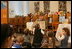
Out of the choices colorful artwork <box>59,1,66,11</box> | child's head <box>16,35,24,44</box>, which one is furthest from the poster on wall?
colorful artwork <box>59,1,66,11</box>

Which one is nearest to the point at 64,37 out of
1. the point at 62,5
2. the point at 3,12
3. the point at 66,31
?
the point at 66,31

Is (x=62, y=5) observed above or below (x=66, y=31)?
above

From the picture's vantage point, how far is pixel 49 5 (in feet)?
2.41

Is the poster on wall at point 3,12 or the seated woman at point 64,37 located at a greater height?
the poster on wall at point 3,12

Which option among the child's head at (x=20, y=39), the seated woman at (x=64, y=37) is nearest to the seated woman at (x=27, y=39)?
the child's head at (x=20, y=39)

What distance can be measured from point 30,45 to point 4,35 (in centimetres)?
12

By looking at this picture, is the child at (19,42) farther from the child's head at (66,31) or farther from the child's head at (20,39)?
the child's head at (66,31)

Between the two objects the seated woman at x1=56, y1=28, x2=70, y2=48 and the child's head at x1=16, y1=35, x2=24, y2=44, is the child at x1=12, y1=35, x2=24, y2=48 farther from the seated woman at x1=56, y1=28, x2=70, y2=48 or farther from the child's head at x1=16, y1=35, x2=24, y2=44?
the seated woman at x1=56, y1=28, x2=70, y2=48

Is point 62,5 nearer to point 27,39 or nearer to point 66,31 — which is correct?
point 66,31

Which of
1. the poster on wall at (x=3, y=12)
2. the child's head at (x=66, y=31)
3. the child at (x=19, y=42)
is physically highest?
the poster on wall at (x=3, y=12)

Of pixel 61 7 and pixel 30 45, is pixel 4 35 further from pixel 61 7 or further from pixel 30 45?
pixel 61 7

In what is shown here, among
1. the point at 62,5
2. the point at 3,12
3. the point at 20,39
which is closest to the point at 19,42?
the point at 20,39

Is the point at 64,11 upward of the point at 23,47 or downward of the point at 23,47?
upward

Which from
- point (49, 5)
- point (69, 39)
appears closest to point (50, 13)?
point (49, 5)
